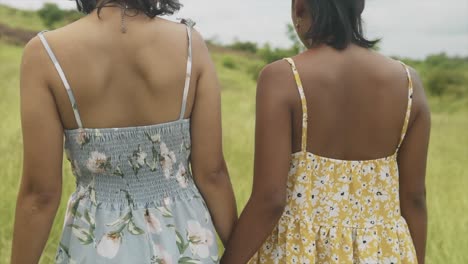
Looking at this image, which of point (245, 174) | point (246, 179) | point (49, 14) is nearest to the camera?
point (246, 179)

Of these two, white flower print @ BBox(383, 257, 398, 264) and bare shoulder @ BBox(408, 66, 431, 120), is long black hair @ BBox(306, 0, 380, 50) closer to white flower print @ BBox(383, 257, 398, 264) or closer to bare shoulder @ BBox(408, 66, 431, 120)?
bare shoulder @ BBox(408, 66, 431, 120)

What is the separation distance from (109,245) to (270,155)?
52cm

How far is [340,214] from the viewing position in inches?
82.6

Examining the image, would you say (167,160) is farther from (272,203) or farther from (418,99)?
(418,99)

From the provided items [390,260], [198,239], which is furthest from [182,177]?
[390,260]

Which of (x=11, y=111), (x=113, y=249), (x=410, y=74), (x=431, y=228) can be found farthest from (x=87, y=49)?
(x=11, y=111)

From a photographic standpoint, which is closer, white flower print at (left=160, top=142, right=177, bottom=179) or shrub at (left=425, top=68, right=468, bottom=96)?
white flower print at (left=160, top=142, right=177, bottom=179)

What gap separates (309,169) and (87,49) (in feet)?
2.32

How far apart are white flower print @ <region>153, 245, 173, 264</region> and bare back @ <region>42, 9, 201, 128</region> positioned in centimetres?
36

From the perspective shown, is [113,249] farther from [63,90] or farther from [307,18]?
[307,18]

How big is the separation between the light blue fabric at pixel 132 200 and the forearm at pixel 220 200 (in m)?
0.07

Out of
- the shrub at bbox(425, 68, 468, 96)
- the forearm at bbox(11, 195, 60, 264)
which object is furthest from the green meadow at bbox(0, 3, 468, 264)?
the shrub at bbox(425, 68, 468, 96)

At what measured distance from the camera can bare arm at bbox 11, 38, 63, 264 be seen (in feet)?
6.15

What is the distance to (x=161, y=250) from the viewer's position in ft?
6.56
